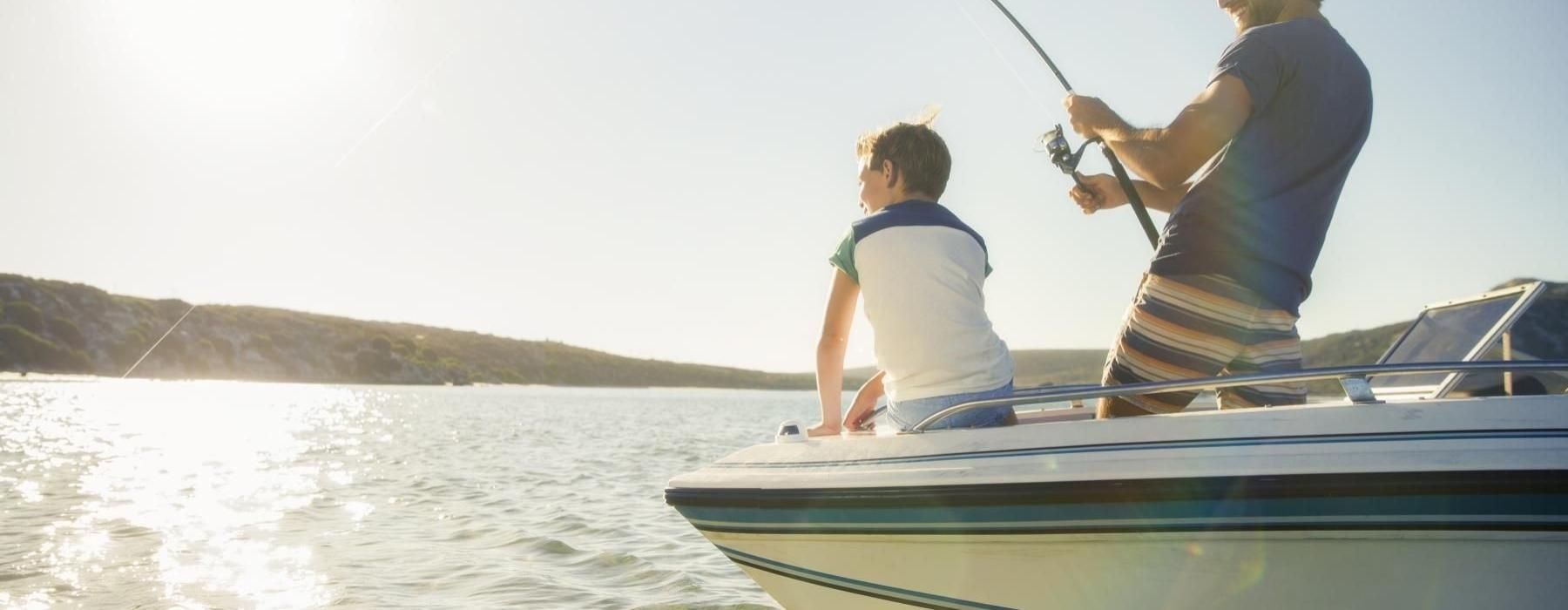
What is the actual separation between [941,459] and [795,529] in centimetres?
56

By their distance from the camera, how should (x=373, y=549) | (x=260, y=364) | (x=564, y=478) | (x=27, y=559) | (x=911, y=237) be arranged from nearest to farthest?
1. (x=911, y=237)
2. (x=27, y=559)
3. (x=373, y=549)
4. (x=564, y=478)
5. (x=260, y=364)

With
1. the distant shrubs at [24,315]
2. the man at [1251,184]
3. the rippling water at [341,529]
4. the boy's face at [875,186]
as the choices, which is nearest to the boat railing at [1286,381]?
the man at [1251,184]

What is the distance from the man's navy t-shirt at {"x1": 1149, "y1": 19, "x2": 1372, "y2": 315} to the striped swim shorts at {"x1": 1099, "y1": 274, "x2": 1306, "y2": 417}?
5 cm

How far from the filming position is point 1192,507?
7.79 ft

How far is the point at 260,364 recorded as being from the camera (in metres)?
80.8

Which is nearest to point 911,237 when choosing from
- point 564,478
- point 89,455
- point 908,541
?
point 908,541

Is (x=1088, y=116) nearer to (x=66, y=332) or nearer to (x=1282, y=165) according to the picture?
(x=1282, y=165)

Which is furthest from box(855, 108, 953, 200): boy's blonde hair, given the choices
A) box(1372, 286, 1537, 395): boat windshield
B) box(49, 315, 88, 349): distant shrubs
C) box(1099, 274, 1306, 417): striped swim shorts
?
box(49, 315, 88, 349): distant shrubs

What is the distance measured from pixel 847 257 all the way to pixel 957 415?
23.8 inches

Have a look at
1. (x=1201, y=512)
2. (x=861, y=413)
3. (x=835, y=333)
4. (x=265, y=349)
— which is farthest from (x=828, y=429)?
(x=265, y=349)

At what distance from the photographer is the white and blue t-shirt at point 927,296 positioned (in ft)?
9.70

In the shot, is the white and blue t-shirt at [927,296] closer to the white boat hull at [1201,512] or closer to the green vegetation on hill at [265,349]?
the white boat hull at [1201,512]

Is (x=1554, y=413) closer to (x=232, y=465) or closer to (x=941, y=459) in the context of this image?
(x=941, y=459)

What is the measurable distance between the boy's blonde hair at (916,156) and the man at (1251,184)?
22.7 inches
